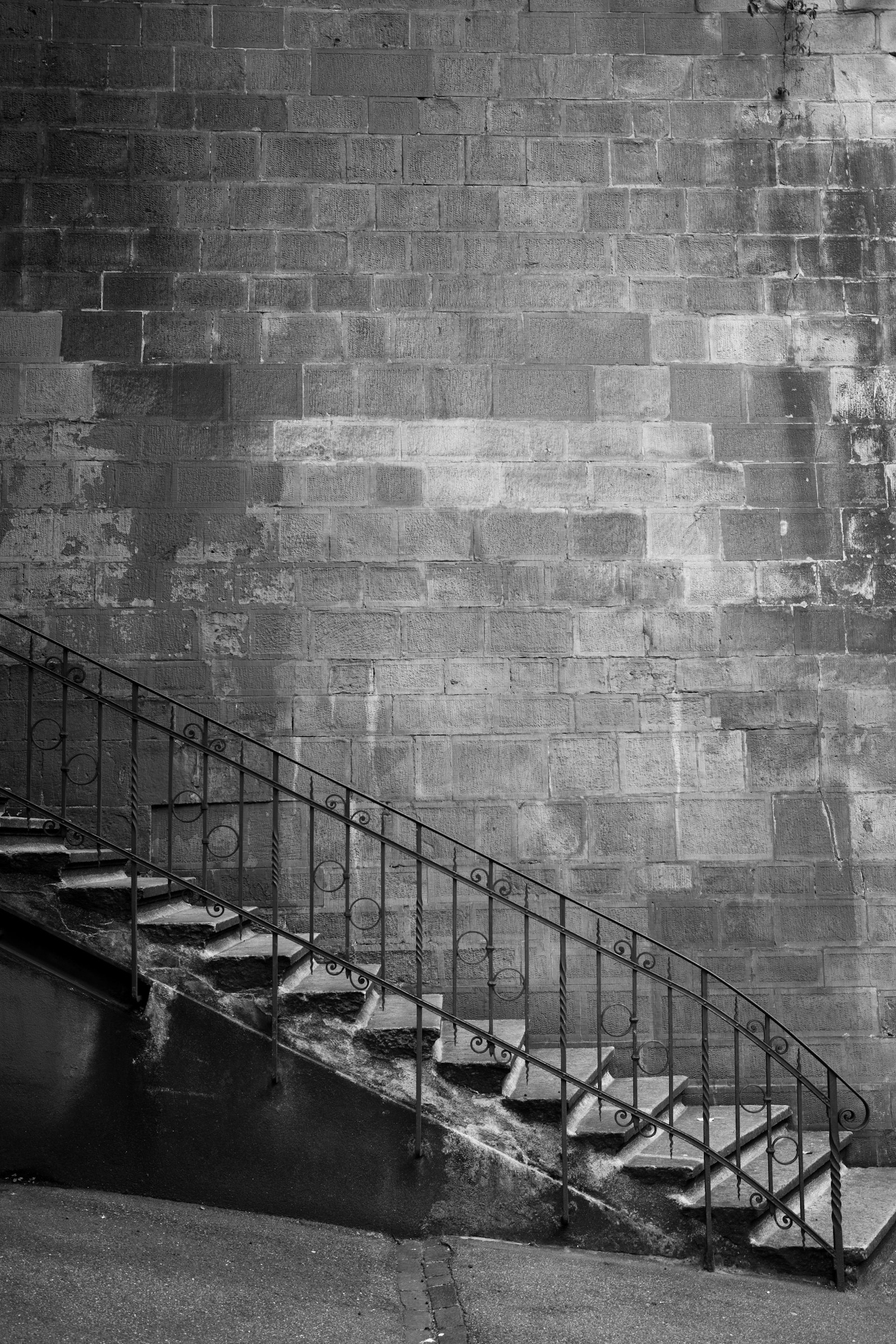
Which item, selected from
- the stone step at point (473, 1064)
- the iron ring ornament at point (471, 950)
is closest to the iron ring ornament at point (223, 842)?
the iron ring ornament at point (471, 950)

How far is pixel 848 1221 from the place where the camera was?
4.81 meters

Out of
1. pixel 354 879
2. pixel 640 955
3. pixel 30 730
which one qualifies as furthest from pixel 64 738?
pixel 640 955

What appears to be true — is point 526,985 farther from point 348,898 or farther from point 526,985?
point 348,898

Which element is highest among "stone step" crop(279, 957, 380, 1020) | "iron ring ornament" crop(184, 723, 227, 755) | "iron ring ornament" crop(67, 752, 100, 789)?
"iron ring ornament" crop(184, 723, 227, 755)

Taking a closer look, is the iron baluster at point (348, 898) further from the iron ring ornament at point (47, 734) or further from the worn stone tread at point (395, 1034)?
the iron ring ornament at point (47, 734)

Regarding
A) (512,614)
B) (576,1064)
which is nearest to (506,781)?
(512,614)

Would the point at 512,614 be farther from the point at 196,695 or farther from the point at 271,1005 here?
the point at 271,1005

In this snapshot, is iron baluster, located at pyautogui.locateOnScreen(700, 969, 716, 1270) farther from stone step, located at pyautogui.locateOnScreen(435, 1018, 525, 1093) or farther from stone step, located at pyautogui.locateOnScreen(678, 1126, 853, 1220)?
stone step, located at pyautogui.locateOnScreen(435, 1018, 525, 1093)

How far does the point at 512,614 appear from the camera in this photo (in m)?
6.20

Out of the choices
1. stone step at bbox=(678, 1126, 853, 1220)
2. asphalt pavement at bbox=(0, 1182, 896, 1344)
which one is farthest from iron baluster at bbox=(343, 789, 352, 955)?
stone step at bbox=(678, 1126, 853, 1220)

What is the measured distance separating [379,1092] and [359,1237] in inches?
20.5

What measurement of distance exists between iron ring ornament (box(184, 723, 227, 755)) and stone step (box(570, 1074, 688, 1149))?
93.3 inches

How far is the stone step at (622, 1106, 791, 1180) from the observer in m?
4.59

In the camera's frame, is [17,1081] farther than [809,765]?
No
